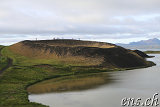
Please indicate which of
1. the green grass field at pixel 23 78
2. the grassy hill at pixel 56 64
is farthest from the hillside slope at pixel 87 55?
the green grass field at pixel 23 78

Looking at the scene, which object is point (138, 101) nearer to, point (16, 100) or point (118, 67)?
point (16, 100)

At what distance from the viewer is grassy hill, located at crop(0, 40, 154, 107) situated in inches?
2431

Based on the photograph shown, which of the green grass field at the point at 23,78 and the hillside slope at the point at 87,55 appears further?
the hillside slope at the point at 87,55

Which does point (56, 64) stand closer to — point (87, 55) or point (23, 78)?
point (87, 55)

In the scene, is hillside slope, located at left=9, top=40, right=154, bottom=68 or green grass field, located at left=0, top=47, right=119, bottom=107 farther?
hillside slope, located at left=9, top=40, right=154, bottom=68

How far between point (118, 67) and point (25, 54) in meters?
62.1

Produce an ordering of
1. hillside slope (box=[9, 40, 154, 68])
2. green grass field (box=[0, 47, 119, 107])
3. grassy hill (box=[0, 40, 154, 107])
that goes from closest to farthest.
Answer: green grass field (box=[0, 47, 119, 107]) < grassy hill (box=[0, 40, 154, 107]) < hillside slope (box=[9, 40, 154, 68])

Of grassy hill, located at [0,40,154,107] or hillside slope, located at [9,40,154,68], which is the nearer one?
grassy hill, located at [0,40,154,107]

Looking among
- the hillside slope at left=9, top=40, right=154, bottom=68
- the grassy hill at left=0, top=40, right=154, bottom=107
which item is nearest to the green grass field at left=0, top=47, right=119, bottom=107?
the grassy hill at left=0, top=40, right=154, bottom=107

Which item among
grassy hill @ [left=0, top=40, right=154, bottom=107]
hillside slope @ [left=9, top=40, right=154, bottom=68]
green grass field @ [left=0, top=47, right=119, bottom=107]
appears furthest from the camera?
hillside slope @ [left=9, top=40, right=154, bottom=68]

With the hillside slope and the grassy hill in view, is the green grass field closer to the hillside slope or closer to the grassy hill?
the grassy hill

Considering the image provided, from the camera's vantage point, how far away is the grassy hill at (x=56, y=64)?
61.7 meters

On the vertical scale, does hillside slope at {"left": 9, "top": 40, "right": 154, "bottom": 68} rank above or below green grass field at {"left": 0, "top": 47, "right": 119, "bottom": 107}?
above

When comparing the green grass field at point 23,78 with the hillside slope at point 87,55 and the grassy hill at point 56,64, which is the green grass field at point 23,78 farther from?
the hillside slope at point 87,55
